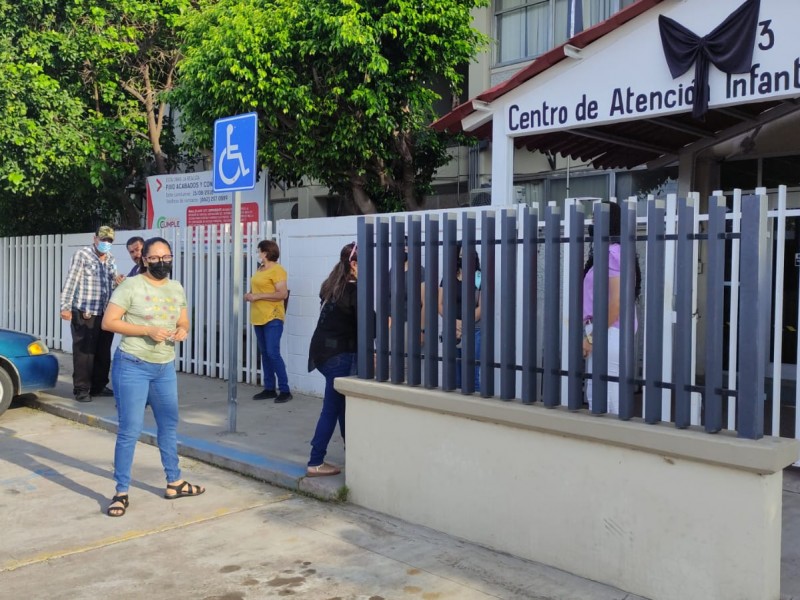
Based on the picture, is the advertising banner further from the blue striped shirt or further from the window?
the window

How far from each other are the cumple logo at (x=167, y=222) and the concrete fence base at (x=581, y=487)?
943 cm

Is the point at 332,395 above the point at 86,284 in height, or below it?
below

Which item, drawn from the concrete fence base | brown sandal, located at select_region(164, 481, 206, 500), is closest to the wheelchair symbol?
the concrete fence base

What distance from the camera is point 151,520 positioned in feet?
17.6

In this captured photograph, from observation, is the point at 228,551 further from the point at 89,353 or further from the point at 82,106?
the point at 82,106

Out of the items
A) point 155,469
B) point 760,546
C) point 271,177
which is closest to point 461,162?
point 271,177

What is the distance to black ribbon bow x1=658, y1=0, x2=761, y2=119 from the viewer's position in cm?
593

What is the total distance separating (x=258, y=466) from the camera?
251 inches

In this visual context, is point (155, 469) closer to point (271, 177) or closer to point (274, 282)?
point (274, 282)

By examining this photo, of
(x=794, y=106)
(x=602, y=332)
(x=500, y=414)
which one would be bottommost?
(x=500, y=414)

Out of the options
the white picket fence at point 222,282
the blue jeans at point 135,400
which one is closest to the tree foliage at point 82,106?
the white picket fence at point 222,282

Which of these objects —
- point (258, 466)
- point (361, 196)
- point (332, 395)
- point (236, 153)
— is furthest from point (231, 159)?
point (361, 196)

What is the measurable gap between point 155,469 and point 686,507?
172 inches

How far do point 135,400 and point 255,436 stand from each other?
2.04 m
